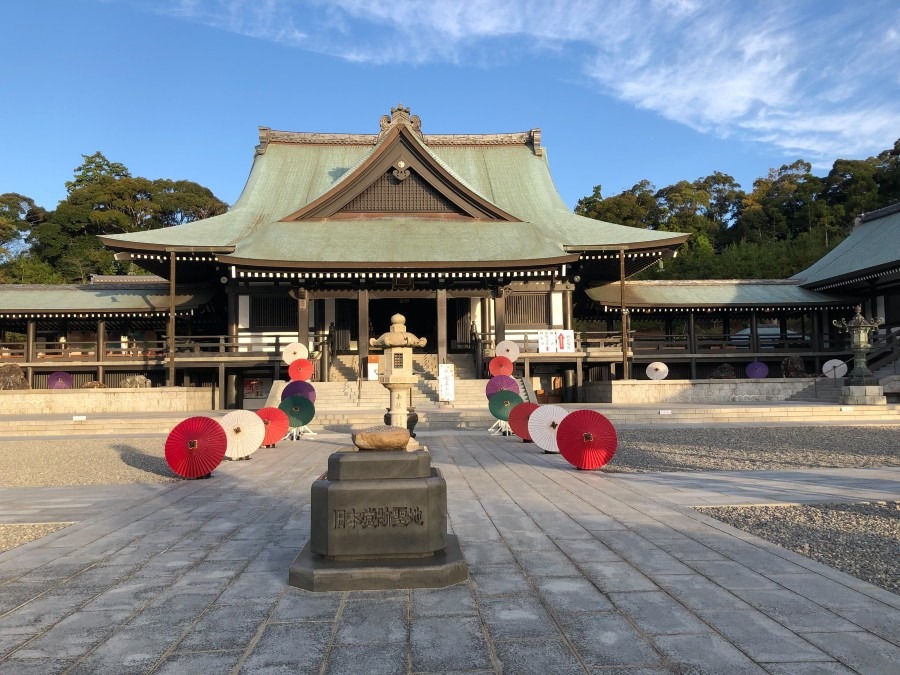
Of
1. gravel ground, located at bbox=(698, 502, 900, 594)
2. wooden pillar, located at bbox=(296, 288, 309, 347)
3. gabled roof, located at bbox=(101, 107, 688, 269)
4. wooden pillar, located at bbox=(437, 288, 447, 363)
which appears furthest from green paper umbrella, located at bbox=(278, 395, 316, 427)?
gravel ground, located at bbox=(698, 502, 900, 594)

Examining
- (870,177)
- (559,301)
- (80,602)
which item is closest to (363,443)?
(80,602)

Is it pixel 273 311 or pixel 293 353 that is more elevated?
pixel 273 311

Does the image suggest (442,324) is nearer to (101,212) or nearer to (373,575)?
(373,575)

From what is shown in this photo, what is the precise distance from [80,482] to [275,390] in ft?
33.7

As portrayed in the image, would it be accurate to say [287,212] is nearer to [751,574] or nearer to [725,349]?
[725,349]

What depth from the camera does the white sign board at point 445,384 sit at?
17.9m

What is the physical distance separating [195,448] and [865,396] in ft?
68.8

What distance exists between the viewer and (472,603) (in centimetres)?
375

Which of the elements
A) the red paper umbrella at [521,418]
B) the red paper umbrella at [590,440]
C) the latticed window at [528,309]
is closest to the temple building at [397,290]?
the latticed window at [528,309]

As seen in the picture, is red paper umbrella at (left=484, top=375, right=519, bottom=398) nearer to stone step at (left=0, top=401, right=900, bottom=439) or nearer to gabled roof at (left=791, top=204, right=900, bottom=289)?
stone step at (left=0, top=401, right=900, bottom=439)

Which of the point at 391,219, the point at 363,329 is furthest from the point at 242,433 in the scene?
the point at 391,219

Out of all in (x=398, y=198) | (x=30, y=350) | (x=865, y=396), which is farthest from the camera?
(x=398, y=198)

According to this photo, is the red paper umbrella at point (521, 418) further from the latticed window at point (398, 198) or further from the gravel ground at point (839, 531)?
the latticed window at point (398, 198)

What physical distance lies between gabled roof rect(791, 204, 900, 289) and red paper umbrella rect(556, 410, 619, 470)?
2171 cm
